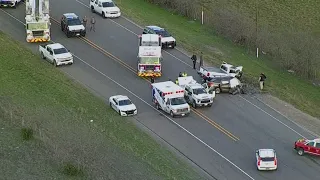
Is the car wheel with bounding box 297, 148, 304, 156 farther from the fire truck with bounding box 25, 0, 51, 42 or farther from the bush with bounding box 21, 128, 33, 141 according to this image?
the fire truck with bounding box 25, 0, 51, 42

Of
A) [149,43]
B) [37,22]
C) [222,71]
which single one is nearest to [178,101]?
[222,71]

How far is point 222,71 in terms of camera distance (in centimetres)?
5922

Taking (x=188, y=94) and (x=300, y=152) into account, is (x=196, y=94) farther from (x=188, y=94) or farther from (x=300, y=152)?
(x=300, y=152)

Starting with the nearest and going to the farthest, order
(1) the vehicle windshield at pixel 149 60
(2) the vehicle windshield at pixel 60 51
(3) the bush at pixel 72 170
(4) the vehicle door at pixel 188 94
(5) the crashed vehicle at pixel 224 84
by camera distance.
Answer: (3) the bush at pixel 72 170 → (4) the vehicle door at pixel 188 94 → (5) the crashed vehicle at pixel 224 84 → (1) the vehicle windshield at pixel 149 60 → (2) the vehicle windshield at pixel 60 51

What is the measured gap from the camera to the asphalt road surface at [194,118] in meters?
45.7

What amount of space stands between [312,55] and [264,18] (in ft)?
62.0

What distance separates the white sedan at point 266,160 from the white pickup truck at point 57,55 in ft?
71.2

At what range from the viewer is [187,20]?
78.1 metres

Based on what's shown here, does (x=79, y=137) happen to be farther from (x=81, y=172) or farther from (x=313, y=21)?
(x=313, y=21)

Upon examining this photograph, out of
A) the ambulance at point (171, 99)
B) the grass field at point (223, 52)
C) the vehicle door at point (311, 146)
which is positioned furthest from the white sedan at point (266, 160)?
the grass field at point (223, 52)

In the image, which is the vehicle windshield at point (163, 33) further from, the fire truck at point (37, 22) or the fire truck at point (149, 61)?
the fire truck at point (37, 22)

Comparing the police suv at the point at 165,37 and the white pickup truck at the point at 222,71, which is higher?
the police suv at the point at 165,37

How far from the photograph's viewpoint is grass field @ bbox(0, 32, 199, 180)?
40750 millimetres

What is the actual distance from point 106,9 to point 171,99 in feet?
76.3
